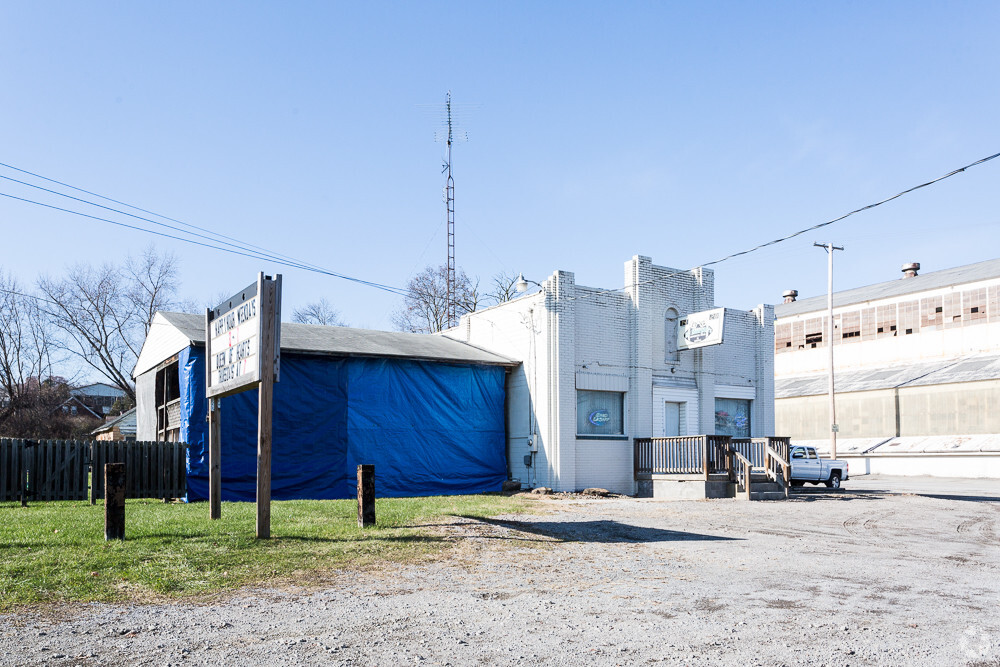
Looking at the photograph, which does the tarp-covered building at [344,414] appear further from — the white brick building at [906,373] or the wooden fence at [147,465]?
the white brick building at [906,373]

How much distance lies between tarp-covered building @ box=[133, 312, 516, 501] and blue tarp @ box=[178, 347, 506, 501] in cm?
3

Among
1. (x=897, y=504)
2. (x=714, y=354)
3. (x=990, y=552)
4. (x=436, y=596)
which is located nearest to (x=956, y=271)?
(x=714, y=354)

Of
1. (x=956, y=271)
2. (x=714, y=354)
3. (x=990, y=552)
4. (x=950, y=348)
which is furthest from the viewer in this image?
(x=956, y=271)

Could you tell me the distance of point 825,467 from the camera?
28.5m

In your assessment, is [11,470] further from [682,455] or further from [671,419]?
[671,419]

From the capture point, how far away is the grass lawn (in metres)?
7.54

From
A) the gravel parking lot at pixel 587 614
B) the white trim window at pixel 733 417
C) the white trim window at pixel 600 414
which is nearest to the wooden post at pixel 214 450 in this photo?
the gravel parking lot at pixel 587 614

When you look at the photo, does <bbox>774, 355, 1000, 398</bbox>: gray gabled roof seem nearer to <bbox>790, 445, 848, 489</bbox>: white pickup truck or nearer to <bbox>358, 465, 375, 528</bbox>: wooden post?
<bbox>790, 445, 848, 489</bbox>: white pickup truck

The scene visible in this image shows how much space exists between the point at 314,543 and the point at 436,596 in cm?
328

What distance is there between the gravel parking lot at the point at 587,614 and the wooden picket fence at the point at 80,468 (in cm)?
953

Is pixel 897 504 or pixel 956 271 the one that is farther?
pixel 956 271

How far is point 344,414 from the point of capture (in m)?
20.3

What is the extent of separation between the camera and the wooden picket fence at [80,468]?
1730 cm

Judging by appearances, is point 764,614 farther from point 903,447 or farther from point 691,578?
point 903,447
